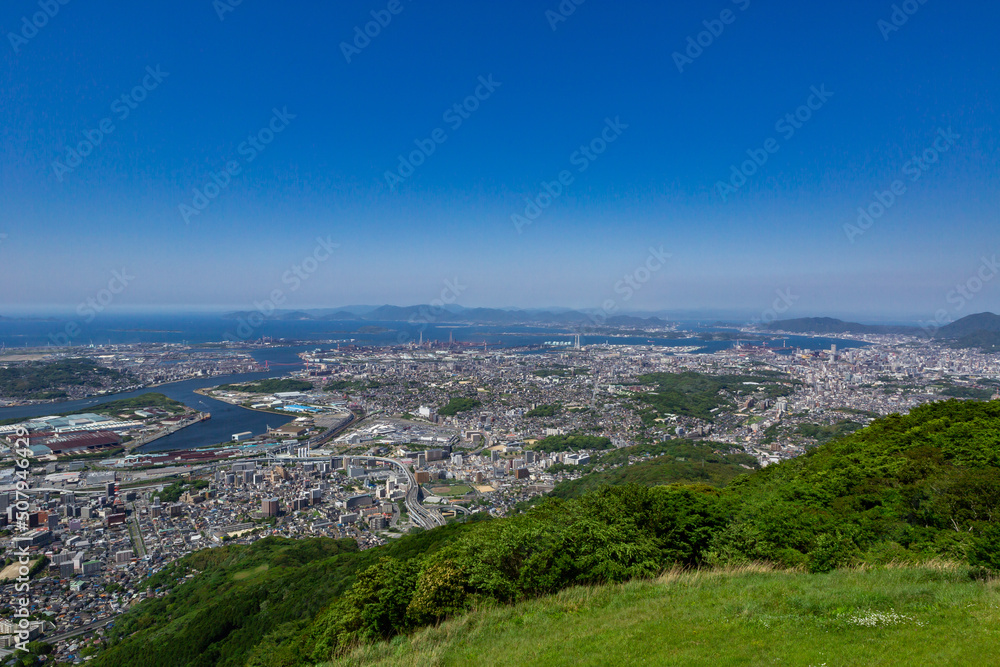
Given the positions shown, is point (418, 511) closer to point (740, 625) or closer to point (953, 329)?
point (740, 625)

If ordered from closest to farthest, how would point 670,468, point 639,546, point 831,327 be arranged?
point 639,546, point 670,468, point 831,327

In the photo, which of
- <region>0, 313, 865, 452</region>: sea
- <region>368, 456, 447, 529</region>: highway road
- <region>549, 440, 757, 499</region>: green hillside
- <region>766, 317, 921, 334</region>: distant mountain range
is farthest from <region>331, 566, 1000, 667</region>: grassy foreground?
<region>766, 317, 921, 334</region>: distant mountain range

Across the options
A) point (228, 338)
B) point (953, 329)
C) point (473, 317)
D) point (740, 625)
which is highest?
point (473, 317)

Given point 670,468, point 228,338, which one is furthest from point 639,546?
point 228,338

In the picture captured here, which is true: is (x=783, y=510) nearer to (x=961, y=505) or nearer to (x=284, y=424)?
(x=961, y=505)

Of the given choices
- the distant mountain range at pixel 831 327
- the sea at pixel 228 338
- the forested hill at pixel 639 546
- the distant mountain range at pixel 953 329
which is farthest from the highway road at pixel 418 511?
the distant mountain range at pixel 831 327

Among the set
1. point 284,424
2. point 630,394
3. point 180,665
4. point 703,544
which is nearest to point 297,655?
point 180,665

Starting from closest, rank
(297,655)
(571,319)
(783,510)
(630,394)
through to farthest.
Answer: (297,655) → (783,510) → (630,394) → (571,319)
